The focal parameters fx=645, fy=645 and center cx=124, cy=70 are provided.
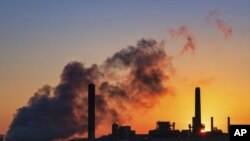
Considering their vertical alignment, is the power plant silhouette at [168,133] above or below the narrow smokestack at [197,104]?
below

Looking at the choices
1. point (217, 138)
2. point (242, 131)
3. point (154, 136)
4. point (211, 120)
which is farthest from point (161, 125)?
point (242, 131)

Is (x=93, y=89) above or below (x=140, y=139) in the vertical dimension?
above

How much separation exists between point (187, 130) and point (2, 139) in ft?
149

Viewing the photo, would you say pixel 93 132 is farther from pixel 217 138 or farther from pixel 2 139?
pixel 217 138

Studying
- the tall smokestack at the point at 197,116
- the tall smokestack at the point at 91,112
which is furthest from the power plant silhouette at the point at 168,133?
the tall smokestack at the point at 91,112

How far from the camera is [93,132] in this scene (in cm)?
14138

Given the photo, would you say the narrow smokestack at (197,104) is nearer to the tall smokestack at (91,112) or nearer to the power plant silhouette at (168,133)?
the power plant silhouette at (168,133)

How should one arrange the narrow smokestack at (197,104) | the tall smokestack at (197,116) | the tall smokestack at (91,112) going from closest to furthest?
the tall smokestack at (91,112) → the narrow smokestack at (197,104) → the tall smokestack at (197,116)

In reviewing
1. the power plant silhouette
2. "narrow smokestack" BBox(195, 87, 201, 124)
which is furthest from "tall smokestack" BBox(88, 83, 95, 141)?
"narrow smokestack" BBox(195, 87, 201, 124)

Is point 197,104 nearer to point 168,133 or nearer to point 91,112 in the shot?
point 168,133

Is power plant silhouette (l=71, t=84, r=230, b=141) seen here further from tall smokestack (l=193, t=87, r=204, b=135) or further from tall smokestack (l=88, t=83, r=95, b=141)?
tall smokestack (l=88, t=83, r=95, b=141)

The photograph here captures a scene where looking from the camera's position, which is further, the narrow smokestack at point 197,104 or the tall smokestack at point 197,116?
the tall smokestack at point 197,116

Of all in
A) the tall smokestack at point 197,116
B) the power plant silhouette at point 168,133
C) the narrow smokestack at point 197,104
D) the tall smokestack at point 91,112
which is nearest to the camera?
the tall smokestack at point 91,112

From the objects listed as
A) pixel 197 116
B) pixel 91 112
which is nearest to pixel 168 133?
pixel 197 116
